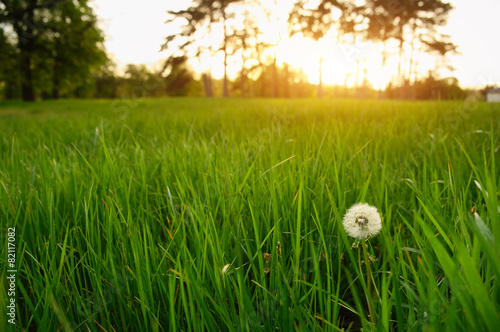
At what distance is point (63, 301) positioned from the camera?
695 mm

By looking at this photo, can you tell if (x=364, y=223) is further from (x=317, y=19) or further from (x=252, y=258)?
(x=317, y=19)

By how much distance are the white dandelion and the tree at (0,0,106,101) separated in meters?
21.7

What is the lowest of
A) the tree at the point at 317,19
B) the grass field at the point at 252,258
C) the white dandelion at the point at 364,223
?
the grass field at the point at 252,258

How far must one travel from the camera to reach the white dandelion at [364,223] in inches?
23.1

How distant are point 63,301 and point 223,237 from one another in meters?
0.37

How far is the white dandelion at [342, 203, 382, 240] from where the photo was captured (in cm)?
59

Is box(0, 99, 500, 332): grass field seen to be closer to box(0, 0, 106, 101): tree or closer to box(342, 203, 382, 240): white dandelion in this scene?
box(342, 203, 382, 240): white dandelion

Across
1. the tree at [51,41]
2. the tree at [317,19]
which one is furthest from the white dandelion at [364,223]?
the tree at [51,41]

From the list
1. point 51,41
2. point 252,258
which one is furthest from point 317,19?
point 51,41

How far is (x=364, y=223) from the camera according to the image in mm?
597

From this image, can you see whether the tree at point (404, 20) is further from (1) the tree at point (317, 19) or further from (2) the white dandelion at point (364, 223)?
(2) the white dandelion at point (364, 223)

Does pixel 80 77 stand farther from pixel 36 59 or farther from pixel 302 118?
pixel 302 118

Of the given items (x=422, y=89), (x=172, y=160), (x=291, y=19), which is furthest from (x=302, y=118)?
(x=422, y=89)

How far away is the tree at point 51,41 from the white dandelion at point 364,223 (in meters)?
21.7
